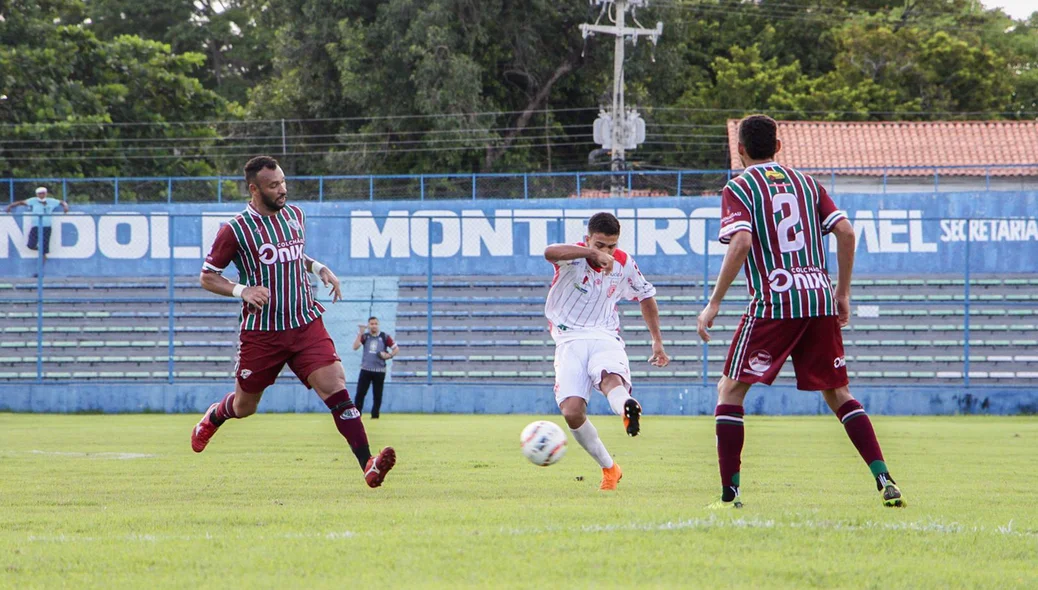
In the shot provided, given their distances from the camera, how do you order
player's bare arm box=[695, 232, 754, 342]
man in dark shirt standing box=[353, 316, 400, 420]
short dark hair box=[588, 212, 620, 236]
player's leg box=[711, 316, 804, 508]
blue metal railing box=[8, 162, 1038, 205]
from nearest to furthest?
player's bare arm box=[695, 232, 754, 342] < player's leg box=[711, 316, 804, 508] < short dark hair box=[588, 212, 620, 236] < man in dark shirt standing box=[353, 316, 400, 420] < blue metal railing box=[8, 162, 1038, 205]

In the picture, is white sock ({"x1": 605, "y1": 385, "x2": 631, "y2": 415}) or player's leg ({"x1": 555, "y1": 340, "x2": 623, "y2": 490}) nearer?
white sock ({"x1": 605, "y1": 385, "x2": 631, "y2": 415})

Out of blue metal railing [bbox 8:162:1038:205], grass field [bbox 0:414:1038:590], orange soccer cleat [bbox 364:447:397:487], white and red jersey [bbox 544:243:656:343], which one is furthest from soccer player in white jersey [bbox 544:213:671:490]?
blue metal railing [bbox 8:162:1038:205]

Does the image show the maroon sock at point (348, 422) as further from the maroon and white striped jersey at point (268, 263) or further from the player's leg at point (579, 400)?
the player's leg at point (579, 400)

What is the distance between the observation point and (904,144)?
38438 millimetres

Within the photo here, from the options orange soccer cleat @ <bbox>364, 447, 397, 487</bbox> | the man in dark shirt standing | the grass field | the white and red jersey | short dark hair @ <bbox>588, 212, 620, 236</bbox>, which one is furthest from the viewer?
the man in dark shirt standing

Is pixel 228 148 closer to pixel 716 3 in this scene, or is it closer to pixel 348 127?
pixel 348 127

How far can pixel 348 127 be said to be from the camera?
42.0 m

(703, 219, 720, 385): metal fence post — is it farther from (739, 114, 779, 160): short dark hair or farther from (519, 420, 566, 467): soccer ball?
(739, 114, 779, 160): short dark hair

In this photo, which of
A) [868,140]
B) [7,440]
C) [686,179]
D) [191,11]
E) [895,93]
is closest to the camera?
[7,440]

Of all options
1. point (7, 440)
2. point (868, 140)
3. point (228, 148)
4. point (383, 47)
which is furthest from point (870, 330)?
point (228, 148)

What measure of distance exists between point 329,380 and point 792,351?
9.90 ft

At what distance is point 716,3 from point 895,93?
27.4 feet

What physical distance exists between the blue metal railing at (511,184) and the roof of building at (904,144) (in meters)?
2.43

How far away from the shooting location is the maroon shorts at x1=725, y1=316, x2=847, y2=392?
6.45 metres
